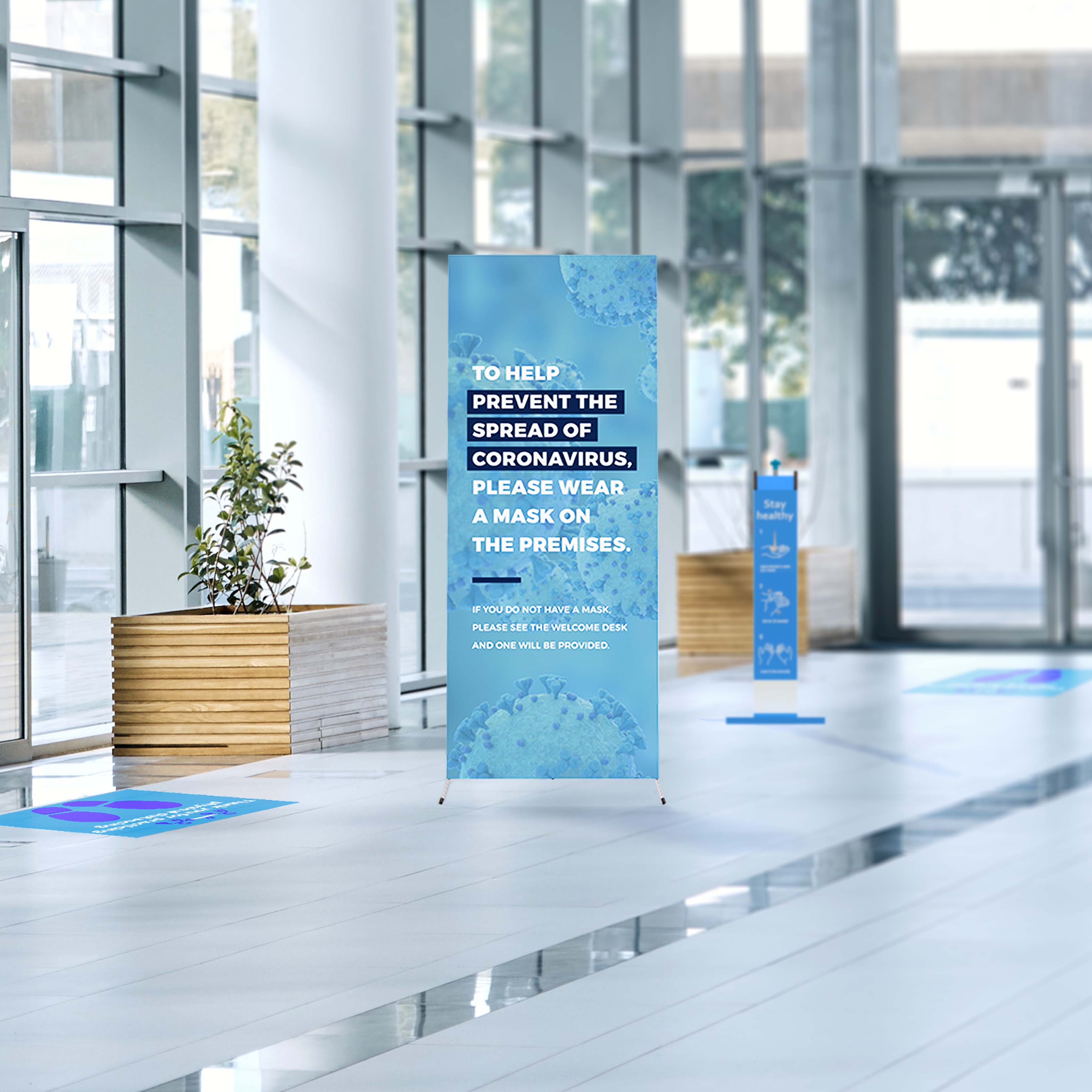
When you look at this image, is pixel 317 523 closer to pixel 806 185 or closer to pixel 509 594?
pixel 509 594

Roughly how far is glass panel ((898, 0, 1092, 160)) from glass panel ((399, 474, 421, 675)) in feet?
15.9

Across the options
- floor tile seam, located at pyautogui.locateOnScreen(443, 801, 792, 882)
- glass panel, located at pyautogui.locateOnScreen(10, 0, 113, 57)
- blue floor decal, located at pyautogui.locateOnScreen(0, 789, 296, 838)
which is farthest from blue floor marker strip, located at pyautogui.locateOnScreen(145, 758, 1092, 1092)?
glass panel, located at pyautogui.locateOnScreen(10, 0, 113, 57)

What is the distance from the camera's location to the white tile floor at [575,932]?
13.3ft

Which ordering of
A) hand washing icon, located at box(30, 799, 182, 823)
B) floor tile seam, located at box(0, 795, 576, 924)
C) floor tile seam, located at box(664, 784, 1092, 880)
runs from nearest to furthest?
floor tile seam, located at box(0, 795, 576, 924)
floor tile seam, located at box(664, 784, 1092, 880)
hand washing icon, located at box(30, 799, 182, 823)

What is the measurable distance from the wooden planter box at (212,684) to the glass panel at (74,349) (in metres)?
1.11

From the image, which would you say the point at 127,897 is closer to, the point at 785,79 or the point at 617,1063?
the point at 617,1063

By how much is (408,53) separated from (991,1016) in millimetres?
8734

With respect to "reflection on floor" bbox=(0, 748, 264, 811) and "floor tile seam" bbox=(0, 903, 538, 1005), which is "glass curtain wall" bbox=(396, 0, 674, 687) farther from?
"floor tile seam" bbox=(0, 903, 538, 1005)

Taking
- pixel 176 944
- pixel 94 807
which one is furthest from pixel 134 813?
pixel 176 944

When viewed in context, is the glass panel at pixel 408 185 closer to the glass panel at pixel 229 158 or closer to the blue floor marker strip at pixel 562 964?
the glass panel at pixel 229 158

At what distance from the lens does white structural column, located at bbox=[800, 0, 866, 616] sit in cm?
1379

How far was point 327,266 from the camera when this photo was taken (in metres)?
9.34

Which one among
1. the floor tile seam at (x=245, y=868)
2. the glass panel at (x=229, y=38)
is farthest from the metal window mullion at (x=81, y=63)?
the floor tile seam at (x=245, y=868)

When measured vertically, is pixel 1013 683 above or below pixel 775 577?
below
